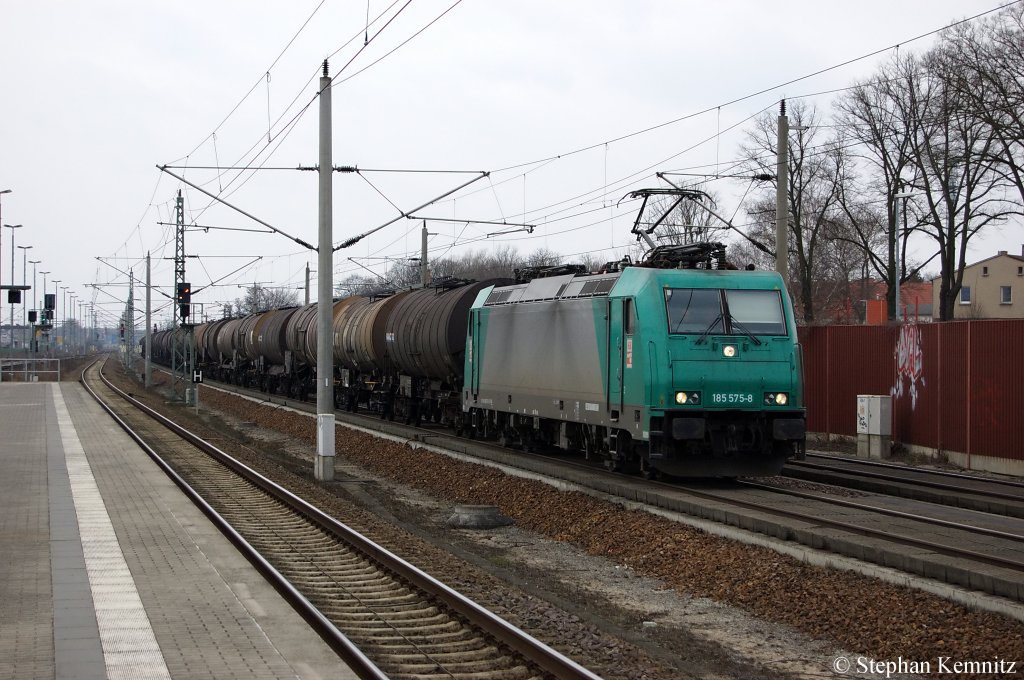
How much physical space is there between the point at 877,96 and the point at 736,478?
30.0 m

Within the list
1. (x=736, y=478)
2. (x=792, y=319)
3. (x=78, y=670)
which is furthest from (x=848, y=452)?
(x=78, y=670)

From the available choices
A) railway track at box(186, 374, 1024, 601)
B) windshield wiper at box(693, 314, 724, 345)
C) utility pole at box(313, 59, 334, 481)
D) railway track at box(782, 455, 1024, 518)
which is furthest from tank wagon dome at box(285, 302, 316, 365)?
windshield wiper at box(693, 314, 724, 345)

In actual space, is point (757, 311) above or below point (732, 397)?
above

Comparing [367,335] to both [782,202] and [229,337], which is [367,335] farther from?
[229,337]

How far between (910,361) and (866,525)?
10757 mm

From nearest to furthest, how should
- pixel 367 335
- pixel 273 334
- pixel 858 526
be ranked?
pixel 858 526 < pixel 367 335 < pixel 273 334

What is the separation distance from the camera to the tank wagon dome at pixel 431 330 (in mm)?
25156

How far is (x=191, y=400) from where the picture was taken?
46.3 meters

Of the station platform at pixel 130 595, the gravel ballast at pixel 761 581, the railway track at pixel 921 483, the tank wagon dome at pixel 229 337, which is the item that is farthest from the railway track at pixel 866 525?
the tank wagon dome at pixel 229 337

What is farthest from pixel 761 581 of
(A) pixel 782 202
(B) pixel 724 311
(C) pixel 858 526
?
(A) pixel 782 202

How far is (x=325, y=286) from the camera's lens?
1953 cm

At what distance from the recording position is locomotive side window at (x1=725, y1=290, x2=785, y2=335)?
1537 cm

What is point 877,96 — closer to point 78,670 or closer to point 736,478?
point 736,478

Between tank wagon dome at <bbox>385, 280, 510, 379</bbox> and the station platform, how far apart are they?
342 inches
